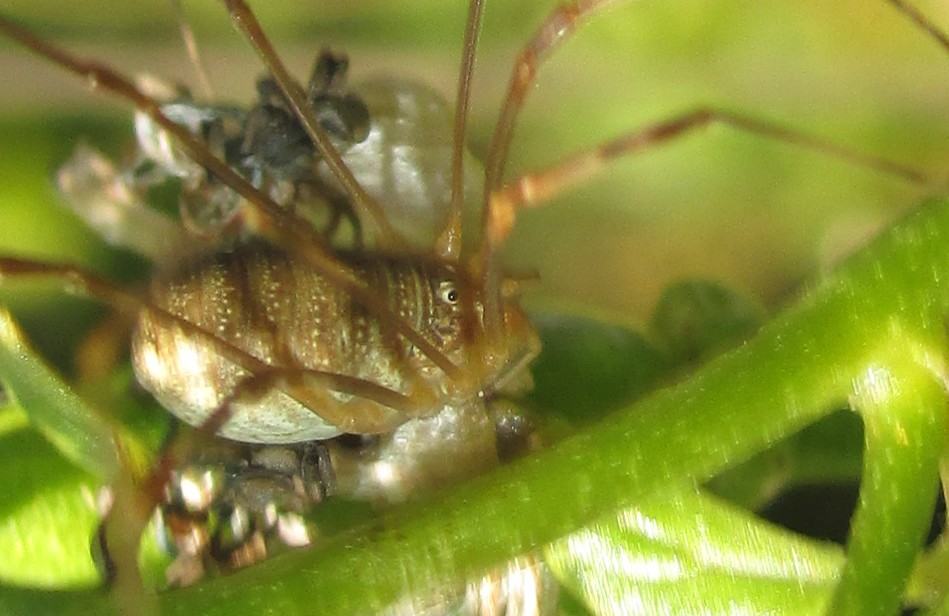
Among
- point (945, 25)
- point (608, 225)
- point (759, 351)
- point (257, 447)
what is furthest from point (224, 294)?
point (945, 25)

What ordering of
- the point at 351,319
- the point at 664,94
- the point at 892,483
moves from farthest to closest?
the point at 664,94
the point at 351,319
the point at 892,483

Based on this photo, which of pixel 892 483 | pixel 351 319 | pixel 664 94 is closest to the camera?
pixel 892 483

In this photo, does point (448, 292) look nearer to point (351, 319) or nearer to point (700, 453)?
point (351, 319)

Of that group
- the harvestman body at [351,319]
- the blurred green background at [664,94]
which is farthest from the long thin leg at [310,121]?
the blurred green background at [664,94]

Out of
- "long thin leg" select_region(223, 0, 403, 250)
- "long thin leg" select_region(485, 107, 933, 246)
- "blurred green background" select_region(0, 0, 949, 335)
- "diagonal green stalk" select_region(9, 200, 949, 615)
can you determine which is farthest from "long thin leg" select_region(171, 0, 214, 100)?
"diagonal green stalk" select_region(9, 200, 949, 615)

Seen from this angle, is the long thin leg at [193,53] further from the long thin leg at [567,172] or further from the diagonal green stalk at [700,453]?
the diagonal green stalk at [700,453]

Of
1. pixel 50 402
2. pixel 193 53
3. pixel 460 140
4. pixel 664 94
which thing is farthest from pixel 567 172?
pixel 664 94

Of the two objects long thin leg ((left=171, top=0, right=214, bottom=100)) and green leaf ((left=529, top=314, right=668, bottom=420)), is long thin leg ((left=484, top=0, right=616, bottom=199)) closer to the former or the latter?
green leaf ((left=529, top=314, right=668, bottom=420))
